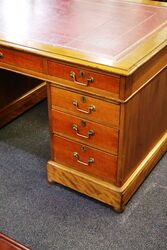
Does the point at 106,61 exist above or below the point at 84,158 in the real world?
above

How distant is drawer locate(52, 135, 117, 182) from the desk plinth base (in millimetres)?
29

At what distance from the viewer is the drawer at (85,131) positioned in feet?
5.16

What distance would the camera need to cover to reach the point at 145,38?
62.7 inches

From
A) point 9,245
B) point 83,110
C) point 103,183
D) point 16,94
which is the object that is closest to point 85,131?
point 83,110

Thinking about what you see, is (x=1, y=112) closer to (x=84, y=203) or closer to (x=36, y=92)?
(x=36, y=92)

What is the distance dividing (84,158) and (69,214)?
0.27 metres

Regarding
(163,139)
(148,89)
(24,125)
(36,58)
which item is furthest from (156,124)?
(24,125)

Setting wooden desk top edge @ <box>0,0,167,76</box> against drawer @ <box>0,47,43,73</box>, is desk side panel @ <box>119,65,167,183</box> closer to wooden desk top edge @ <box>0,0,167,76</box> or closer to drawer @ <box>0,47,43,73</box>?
wooden desk top edge @ <box>0,0,167,76</box>

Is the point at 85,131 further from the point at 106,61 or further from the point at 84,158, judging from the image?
the point at 106,61

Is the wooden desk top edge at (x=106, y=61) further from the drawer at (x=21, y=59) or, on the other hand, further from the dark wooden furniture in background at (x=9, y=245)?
the dark wooden furniture in background at (x=9, y=245)

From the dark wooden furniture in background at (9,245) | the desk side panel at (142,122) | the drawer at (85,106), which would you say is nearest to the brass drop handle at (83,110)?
the drawer at (85,106)

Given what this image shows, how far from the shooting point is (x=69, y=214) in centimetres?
175

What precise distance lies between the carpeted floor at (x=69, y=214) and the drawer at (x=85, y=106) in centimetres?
47

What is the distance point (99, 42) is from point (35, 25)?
38 cm
